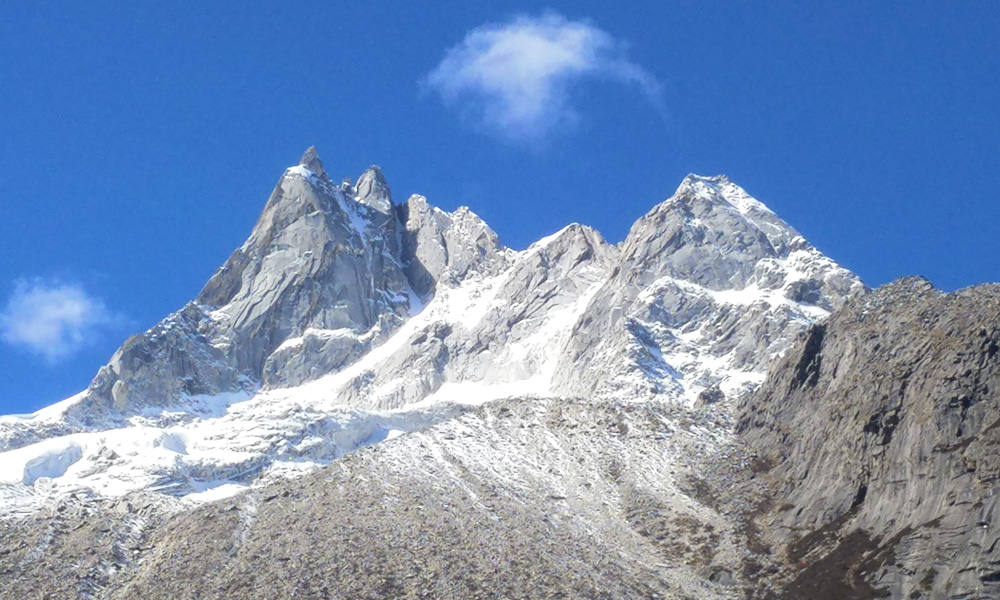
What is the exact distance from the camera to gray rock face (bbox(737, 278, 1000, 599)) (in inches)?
4791

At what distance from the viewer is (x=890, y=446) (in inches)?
5610

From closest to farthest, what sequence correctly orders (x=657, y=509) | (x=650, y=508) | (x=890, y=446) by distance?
(x=890, y=446)
(x=657, y=509)
(x=650, y=508)

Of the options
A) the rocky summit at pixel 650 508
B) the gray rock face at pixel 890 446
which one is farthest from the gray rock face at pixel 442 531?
the gray rock face at pixel 890 446

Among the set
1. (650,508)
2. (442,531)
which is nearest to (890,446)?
(650,508)

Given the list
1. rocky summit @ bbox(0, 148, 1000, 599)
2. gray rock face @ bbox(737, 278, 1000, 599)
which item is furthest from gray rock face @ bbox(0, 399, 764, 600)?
gray rock face @ bbox(737, 278, 1000, 599)

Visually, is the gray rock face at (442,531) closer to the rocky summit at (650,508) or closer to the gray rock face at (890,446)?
the rocky summit at (650,508)

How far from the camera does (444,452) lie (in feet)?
571

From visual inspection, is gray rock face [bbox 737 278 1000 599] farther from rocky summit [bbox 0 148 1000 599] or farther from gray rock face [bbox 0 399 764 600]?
gray rock face [bbox 0 399 764 600]

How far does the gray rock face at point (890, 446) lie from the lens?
12169 cm

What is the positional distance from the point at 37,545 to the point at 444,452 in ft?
164

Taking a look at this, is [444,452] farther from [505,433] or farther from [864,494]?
[864,494]

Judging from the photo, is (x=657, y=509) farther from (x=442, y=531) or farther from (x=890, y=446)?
(x=890, y=446)

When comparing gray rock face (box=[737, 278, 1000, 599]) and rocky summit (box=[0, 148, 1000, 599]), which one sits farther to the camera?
rocky summit (box=[0, 148, 1000, 599])

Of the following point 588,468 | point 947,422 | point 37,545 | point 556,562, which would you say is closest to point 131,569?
point 37,545
